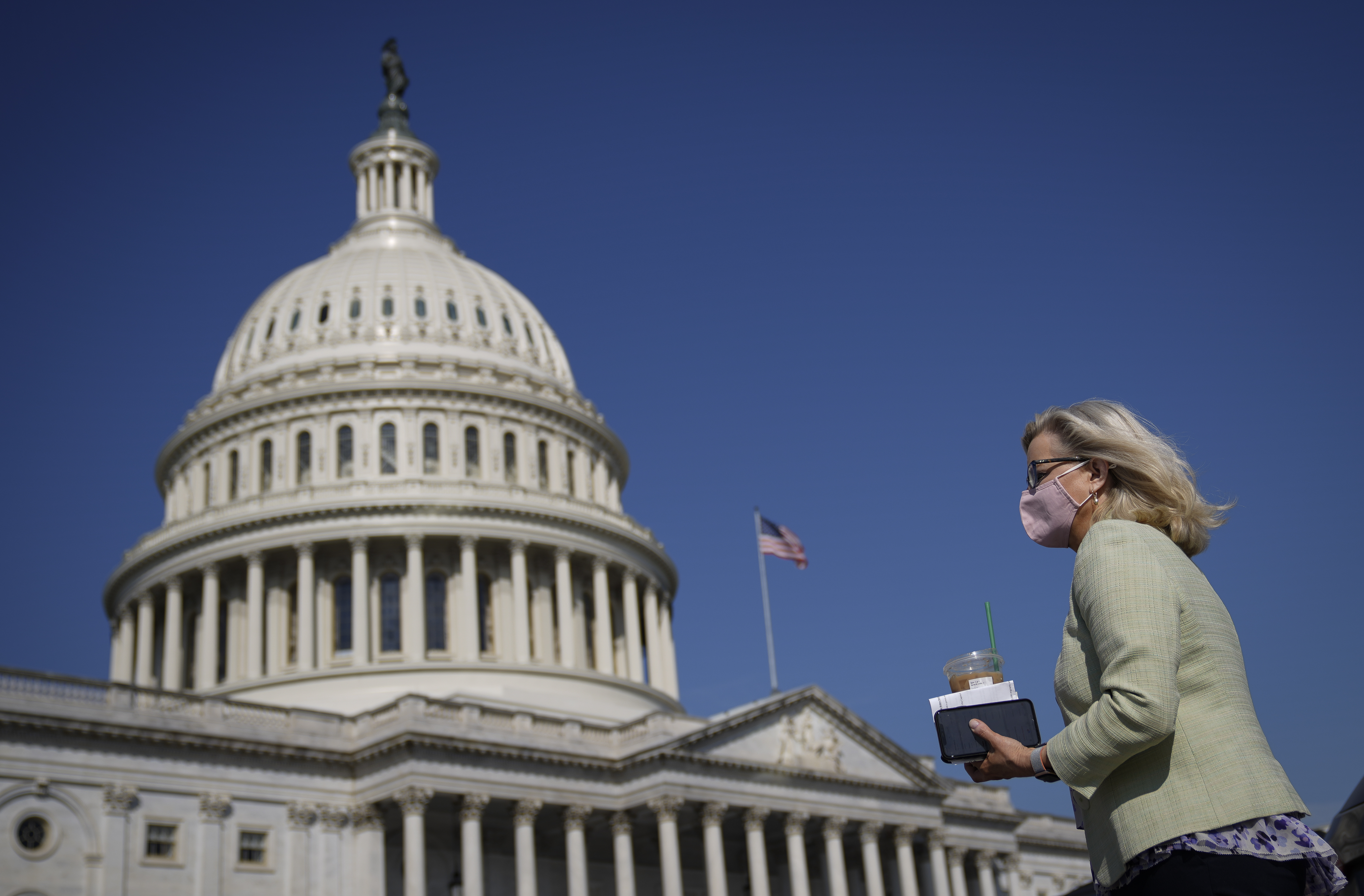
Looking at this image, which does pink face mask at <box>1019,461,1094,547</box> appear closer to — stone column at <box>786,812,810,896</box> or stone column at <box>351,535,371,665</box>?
stone column at <box>786,812,810,896</box>

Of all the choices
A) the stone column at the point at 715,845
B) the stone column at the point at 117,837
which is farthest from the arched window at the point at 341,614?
the stone column at the point at 715,845

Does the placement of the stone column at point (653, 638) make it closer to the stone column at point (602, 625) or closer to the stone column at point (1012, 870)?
the stone column at point (602, 625)

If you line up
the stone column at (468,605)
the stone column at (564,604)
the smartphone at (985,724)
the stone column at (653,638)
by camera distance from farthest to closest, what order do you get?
1. the stone column at (653,638)
2. the stone column at (564,604)
3. the stone column at (468,605)
4. the smartphone at (985,724)

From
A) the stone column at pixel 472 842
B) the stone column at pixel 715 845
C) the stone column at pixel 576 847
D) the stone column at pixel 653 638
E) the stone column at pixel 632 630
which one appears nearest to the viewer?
the stone column at pixel 472 842

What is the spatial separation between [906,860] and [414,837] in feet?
77.3

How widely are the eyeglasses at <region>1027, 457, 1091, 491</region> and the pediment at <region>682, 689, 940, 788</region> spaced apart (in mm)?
50719

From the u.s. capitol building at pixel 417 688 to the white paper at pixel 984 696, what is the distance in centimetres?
4530

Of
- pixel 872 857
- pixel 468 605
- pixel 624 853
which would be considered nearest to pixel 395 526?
pixel 468 605

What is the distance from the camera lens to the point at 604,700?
6869 cm

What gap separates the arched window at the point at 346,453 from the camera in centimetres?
7150

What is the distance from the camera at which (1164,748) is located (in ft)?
15.4

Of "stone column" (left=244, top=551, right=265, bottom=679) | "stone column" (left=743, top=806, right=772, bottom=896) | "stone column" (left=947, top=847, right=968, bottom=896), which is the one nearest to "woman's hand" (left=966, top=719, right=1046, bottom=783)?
"stone column" (left=743, top=806, right=772, bottom=896)

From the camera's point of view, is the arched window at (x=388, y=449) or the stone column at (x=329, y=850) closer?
the stone column at (x=329, y=850)

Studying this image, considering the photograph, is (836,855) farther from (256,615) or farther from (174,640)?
(174,640)
